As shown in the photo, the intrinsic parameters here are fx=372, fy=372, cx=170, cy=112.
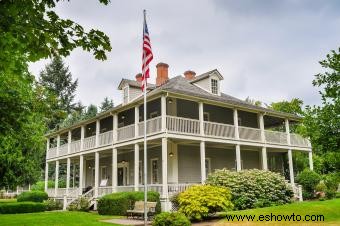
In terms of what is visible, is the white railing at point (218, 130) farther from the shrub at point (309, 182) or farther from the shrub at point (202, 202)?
the shrub at point (309, 182)

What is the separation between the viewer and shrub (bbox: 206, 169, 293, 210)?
61.3 ft

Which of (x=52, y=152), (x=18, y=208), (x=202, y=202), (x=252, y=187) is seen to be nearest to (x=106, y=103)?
(x=52, y=152)

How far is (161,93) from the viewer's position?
19.5m

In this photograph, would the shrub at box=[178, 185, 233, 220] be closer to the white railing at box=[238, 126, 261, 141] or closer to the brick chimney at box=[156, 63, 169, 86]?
the white railing at box=[238, 126, 261, 141]

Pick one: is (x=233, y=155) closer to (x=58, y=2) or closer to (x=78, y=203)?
(x=78, y=203)

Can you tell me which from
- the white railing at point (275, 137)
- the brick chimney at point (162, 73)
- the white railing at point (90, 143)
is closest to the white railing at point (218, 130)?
the white railing at point (275, 137)

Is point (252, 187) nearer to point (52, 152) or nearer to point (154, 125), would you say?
point (154, 125)

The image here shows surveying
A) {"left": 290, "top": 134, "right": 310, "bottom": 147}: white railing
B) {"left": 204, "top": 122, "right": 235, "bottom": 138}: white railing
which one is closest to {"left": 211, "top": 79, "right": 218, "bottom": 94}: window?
{"left": 204, "top": 122, "right": 235, "bottom": 138}: white railing

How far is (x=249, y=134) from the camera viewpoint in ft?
78.2

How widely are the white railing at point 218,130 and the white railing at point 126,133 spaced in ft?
14.3

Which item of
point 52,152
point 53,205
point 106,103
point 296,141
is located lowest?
point 53,205

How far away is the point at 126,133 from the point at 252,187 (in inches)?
319

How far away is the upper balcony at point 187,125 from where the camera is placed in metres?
20.5

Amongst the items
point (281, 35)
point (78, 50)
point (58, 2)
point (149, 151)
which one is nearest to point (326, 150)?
point (78, 50)
